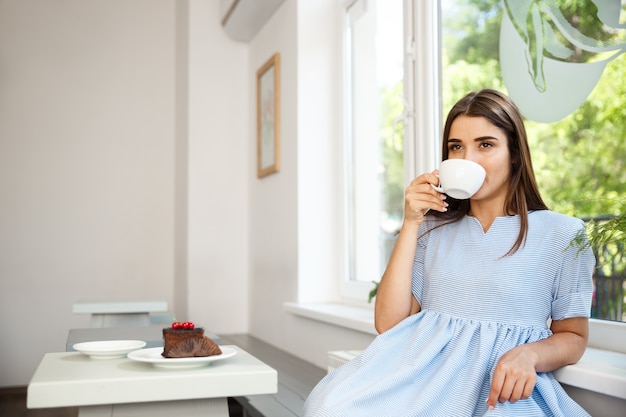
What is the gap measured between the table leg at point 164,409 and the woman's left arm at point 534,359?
58cm

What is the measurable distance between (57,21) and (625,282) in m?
4.30

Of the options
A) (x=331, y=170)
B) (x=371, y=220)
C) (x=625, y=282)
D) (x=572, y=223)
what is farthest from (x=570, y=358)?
(x=331, y=170)

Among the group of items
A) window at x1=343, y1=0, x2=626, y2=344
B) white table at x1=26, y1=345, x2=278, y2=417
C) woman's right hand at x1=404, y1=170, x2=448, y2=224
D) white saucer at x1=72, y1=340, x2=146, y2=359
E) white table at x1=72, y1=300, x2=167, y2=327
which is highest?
window at x1=343, y1=0, x2=626, y2=344

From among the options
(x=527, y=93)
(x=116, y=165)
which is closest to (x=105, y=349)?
(x=527, y=93)

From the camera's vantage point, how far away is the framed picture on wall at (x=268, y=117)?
3.86m

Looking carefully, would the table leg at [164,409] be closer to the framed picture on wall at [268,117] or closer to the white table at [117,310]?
the white table at [117,310]

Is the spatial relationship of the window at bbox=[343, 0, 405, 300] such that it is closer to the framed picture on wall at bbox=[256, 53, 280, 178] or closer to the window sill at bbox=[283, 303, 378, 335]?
the window sill at bbox=[283, 303, 378, 335]

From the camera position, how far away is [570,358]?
1415mm

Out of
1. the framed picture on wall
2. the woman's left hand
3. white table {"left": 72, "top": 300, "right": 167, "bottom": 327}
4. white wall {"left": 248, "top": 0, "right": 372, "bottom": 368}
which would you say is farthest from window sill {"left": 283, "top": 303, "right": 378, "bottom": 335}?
the woman's left hand

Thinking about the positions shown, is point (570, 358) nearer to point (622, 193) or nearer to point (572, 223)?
point (572, 223)

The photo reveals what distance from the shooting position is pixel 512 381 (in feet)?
4.20

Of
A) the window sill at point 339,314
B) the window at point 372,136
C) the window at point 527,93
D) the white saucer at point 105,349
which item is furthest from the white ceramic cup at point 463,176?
the window at point 372,136

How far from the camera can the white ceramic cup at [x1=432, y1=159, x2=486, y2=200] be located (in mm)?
1447

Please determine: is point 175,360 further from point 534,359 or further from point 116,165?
point 116,165
